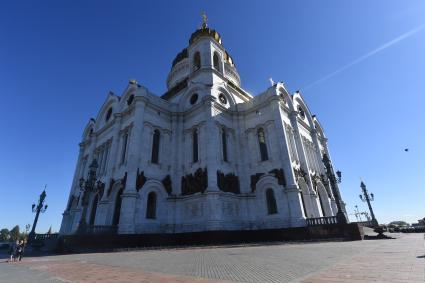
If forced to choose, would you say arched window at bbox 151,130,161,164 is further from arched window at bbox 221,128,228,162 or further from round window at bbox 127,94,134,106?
arched window at bbox 221,128,228,162

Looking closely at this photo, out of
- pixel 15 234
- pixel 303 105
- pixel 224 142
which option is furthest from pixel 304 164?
pixel 15 234

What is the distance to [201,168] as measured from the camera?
21.9 metres

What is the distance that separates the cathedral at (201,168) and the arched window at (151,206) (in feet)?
0.29

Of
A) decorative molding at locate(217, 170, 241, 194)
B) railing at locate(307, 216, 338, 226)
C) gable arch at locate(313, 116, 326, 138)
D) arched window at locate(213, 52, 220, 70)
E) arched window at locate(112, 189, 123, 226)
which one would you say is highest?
arched window at locate(213, 52, 220, 70)

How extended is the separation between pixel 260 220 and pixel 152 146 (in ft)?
41.5

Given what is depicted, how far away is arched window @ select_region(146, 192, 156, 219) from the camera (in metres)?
20.7

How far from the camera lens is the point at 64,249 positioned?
15.2m

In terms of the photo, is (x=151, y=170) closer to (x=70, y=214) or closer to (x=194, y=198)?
(x=194, y=198)

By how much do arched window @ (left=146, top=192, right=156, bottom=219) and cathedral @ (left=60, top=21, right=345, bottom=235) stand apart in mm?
89

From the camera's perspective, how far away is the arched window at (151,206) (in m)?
20.7

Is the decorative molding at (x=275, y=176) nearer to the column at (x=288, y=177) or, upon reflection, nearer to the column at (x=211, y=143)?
the column at (x=288, y=177)

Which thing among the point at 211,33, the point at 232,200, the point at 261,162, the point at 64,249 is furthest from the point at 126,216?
the point at 211,33

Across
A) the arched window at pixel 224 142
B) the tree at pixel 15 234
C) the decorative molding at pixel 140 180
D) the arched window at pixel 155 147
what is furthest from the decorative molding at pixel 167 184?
the tree at pixel 15 234

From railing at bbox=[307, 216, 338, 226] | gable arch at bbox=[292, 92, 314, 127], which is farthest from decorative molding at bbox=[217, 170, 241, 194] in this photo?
gable arch at bbox=[292, 92, 314, 127]
